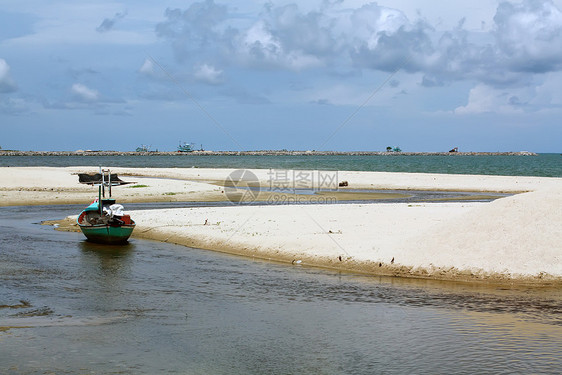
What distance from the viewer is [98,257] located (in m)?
27.0

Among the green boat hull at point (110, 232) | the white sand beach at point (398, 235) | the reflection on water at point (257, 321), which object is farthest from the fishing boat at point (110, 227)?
the reflection on water at point (257, 321)

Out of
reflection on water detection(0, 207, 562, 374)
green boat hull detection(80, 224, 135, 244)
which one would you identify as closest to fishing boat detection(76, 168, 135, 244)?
green boat hull detection(80, 224, 135, 244)

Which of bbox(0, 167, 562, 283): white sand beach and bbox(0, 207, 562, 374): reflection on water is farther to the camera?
bbox(0, 167, 562, 283): white sand beach

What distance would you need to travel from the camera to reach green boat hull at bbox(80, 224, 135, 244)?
30062mm

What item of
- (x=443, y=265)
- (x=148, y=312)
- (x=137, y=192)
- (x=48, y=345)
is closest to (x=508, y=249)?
(x=443, y=265)

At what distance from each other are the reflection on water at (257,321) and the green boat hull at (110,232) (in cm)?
464

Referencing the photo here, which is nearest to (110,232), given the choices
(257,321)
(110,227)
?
(110,227)

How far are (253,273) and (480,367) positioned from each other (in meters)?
11.4

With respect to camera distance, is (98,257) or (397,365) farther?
(98,257)

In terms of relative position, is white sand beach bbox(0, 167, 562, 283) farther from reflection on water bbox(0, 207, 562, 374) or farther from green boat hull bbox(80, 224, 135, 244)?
green boat hull bbox(80, 224, 135, 244)

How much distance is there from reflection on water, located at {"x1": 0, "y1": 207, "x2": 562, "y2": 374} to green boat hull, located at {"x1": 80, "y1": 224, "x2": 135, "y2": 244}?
464 centimetres

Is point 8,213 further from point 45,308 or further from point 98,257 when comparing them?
point 45,308

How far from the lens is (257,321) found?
17.2 metres

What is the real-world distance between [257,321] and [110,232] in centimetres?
1535
